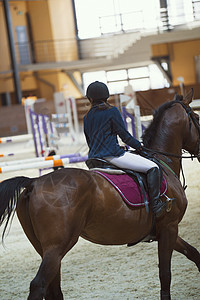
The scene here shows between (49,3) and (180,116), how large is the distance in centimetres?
2169

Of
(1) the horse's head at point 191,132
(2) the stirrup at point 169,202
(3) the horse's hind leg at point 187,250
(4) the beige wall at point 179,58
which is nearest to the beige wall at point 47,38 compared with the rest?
(4) the beige wall at point 179,58

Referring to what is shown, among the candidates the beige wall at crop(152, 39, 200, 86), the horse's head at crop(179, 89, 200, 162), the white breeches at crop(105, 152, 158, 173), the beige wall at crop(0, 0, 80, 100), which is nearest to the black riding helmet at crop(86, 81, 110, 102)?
the white breeches at crop(105, 152, 158, 173)

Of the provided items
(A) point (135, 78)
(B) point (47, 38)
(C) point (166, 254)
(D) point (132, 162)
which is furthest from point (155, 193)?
(B) point (47, 38)

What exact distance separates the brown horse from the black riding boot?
0.25 feet

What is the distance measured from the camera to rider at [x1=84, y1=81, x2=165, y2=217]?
3.14 metres

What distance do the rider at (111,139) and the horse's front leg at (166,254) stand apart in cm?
18

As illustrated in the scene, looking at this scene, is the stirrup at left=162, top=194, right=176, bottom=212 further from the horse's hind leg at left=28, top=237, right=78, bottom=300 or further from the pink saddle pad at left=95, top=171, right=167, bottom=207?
the horse's hind leg at left=28, top=237, right=78, bottom=300

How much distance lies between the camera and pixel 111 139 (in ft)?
10.4

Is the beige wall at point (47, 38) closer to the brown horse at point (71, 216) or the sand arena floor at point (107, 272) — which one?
the sand arena floor at point (107, 272)

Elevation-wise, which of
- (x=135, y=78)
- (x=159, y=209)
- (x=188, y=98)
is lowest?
(x=159, y=209)

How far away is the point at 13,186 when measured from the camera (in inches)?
114

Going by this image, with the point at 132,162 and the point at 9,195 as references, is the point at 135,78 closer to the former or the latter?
the point at 132,162

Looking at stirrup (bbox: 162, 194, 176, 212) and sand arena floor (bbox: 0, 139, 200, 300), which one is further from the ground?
stirrup (bbox: 162, 194, 176, 212)

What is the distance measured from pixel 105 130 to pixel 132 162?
0.28 m
